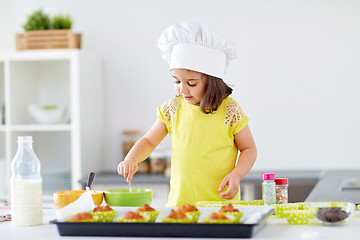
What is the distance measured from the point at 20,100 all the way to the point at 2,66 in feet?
1.02

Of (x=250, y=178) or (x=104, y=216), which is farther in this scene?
(x=250, y=178)

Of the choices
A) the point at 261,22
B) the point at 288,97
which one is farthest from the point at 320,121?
the point at 261,22

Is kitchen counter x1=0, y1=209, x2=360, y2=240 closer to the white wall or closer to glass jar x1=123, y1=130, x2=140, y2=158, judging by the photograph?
the white wall

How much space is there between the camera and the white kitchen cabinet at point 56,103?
11.8 feet

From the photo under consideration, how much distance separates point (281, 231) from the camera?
1289 millimetres

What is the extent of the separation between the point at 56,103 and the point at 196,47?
2090 millimetres

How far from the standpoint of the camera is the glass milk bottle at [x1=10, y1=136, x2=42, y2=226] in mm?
1444

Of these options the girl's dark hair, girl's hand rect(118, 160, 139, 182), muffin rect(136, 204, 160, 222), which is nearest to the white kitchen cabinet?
the girl's dark hair

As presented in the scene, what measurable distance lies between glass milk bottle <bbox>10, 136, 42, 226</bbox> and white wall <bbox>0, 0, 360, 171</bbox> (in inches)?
94.5

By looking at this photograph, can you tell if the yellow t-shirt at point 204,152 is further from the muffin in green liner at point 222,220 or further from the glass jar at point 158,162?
the glass jar at point 158,162

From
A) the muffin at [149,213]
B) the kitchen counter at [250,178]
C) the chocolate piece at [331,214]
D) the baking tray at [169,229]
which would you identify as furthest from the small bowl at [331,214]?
the kitchen counter at [250,178]

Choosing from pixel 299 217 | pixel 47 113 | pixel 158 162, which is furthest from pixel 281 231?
pixel 47 113

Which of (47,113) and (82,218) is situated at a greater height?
(47,113)

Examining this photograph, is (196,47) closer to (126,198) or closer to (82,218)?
(126,198)
